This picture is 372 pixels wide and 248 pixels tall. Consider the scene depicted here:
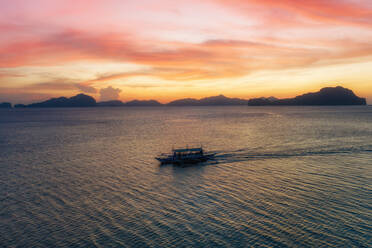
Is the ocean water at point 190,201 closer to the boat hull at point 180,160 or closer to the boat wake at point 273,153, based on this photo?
the boat wake at point 273,153

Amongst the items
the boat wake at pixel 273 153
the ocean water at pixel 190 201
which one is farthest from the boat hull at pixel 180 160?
the boat wake at pixel 273 153

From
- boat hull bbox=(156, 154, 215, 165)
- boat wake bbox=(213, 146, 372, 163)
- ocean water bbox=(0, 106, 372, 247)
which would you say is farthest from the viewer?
boat wake bbox=(213, 146, 372, 163)

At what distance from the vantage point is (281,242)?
81.5 ft

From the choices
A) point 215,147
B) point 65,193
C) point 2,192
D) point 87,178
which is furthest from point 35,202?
point 215,147

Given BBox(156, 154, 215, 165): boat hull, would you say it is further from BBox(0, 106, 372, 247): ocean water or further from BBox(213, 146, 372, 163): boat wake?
BBox(213, 146, 372, 163): boat wake

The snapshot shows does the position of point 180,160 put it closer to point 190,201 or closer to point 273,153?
point 190,201

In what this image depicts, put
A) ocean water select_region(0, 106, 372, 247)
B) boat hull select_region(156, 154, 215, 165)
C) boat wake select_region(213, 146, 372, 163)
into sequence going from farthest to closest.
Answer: boat wake select_region(213, 146, 372, 163) < boat hull select_region(156, 154, 215, 165) < ocean water select_region(0, 106, 372, 247)

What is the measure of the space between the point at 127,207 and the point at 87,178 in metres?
16.5

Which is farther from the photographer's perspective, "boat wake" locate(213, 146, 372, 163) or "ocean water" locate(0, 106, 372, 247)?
"boat wake" locate(213, 146, 372, 163)

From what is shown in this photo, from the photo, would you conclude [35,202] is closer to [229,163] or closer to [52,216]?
[52,216]

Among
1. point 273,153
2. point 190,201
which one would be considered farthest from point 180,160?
point 273,153

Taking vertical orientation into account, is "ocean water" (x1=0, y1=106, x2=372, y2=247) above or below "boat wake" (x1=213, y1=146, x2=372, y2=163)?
below

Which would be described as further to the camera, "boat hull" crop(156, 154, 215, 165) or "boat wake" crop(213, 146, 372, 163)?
"boat wake" crop(213, 146, 372, 163)

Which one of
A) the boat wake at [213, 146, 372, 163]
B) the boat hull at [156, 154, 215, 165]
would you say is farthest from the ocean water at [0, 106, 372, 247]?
the boat hull at [156, 154, 215, 165]
